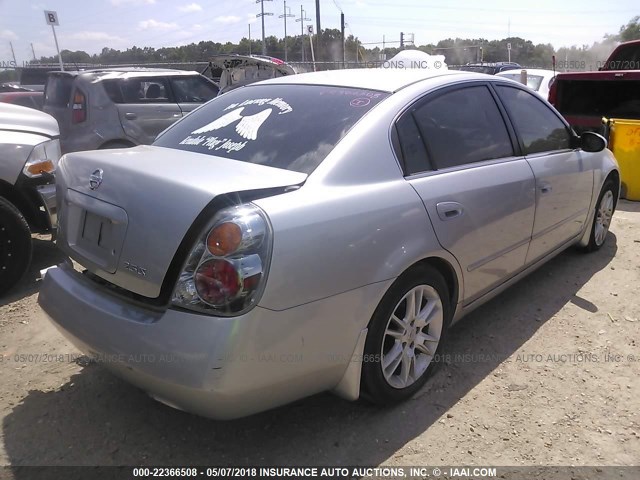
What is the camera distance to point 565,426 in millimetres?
2521

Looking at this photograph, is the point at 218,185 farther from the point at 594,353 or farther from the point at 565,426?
the point at 594,353

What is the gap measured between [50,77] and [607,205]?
716 cm

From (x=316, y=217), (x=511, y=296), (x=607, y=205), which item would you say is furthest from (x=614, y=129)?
(x=316, y=217)

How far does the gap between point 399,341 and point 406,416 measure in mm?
383

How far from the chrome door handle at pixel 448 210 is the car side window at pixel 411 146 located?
0.69 ft

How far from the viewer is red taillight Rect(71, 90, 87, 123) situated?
659 cm

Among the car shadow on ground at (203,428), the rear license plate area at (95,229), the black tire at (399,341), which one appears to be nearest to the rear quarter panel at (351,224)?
the black tire at (399,341)

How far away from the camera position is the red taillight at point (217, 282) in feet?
6.23

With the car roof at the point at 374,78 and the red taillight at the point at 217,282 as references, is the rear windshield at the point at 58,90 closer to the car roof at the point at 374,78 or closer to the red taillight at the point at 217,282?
the car roof at the point at 374,78

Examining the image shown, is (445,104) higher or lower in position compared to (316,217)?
higher

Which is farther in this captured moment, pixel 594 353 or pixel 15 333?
pixel 15 333

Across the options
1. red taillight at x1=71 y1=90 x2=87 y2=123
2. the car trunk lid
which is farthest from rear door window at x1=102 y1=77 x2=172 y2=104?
the car trunk lid

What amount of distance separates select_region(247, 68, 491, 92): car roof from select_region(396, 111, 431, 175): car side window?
22 centimetres

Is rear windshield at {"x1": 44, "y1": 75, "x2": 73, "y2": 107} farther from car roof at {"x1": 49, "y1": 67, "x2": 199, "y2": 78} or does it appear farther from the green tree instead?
the green tree
